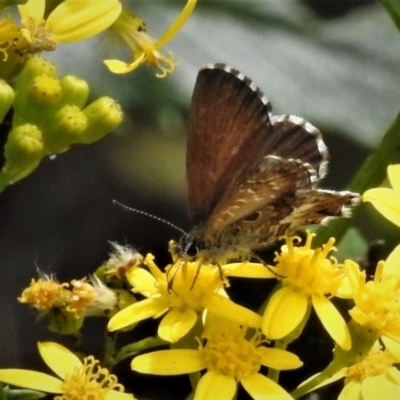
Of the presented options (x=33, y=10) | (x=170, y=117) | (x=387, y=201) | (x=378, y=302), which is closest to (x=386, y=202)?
(x=387, y=201)

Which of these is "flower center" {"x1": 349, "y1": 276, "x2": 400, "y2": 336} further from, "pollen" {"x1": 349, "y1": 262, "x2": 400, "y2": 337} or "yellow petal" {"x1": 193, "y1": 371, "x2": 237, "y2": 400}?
"yellow petal" {"x1": 193, "y1": 371, "x2": 237, "y2": 400}

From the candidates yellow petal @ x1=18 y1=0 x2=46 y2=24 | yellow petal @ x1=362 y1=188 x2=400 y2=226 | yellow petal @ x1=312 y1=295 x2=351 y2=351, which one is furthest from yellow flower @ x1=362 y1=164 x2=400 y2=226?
yellow petal @ x1=18 y1=0 x2=46 y2=24

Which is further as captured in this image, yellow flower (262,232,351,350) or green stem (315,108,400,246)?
green stem (315,108,400,246)

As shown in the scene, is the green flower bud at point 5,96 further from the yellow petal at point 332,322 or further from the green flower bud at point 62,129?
the yellow petal at point 332,322

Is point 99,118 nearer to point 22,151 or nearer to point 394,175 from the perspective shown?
point 22,151

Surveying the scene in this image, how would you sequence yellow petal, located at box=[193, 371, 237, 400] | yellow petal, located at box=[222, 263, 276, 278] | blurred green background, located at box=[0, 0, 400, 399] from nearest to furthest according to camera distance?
→ yellow petal, located at box=[193, 371, 237, 400], yellow petal, located at box=[222, 263, 276, 278], blurred green background, located at box=[0, 0, 400, 399]
